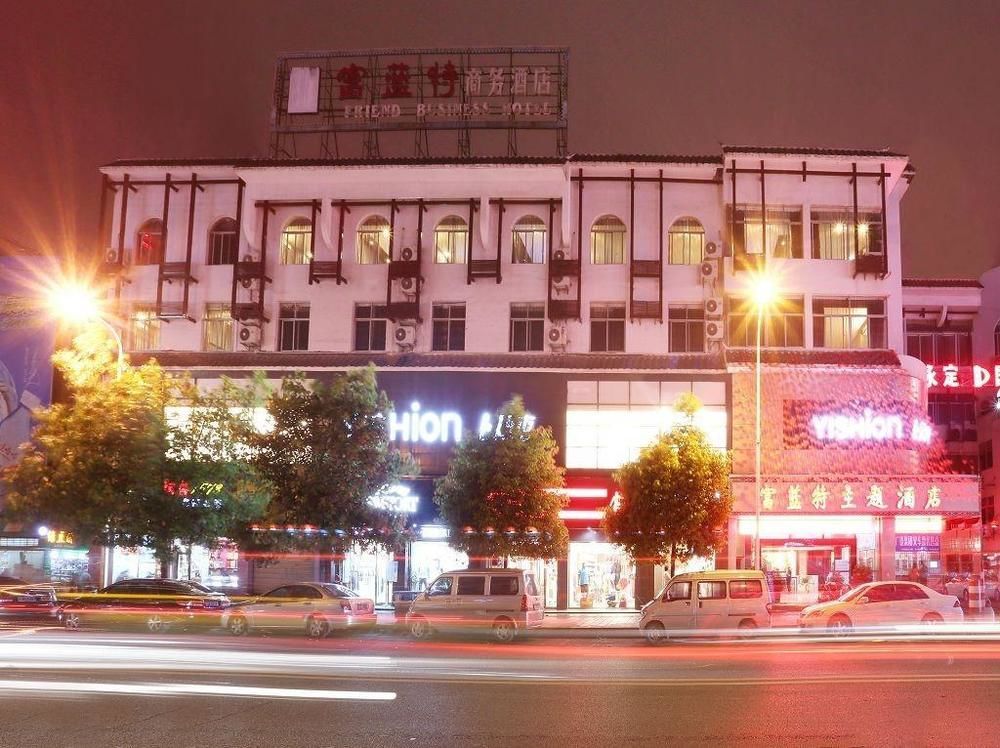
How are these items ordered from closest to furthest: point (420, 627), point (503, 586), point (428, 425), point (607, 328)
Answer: point (420, 627) → point (503, 586) → point (428, 425) → point (607, 328)

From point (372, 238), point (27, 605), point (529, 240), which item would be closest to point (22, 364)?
point (27, 605)

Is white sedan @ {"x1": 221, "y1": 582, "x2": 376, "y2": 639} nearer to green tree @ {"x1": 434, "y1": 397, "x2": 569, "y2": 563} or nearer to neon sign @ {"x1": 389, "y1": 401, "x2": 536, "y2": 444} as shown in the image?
green tree @ {"x1": 434, "y1": 397, "x2": 569, "y2": 563}

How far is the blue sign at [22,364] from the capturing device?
43.5 meters

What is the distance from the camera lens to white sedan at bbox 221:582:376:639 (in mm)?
26812

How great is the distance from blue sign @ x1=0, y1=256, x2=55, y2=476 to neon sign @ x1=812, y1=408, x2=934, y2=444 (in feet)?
98.4

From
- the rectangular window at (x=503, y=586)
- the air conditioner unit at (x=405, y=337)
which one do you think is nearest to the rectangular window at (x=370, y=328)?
the air conditioner unit at (x=405, y=337)

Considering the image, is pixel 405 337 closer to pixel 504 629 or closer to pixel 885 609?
pixel 504 629

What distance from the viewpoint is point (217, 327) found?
41.8 meters

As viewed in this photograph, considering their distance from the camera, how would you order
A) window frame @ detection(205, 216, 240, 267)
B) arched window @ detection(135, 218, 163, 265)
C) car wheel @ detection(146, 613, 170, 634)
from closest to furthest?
car wheel @ detection(146, 613, 170, 634) → window frame @ detection(205, 216, 240, 267) → arched window @ detection(135, 218, 163, 265)

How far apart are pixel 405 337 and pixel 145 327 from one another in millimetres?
A: 10185

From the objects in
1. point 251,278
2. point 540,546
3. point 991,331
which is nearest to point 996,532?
point 991,331

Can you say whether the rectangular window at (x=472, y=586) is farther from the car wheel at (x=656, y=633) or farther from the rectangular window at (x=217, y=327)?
the rectangular window at (x=217, y=327)

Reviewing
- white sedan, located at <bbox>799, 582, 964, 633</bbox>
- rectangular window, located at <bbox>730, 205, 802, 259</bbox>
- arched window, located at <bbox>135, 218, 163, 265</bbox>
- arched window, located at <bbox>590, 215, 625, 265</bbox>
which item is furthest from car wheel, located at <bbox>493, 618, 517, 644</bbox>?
arched window, located at <bbox>135, 218, 163, 265</bbox>

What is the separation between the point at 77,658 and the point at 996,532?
50912mm
